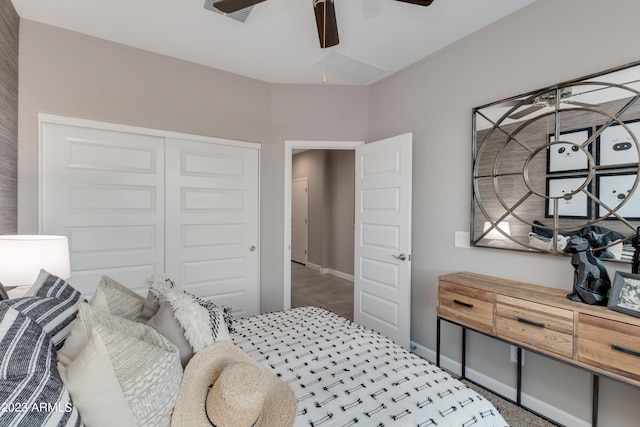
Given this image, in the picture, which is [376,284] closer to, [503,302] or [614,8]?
[503,302]

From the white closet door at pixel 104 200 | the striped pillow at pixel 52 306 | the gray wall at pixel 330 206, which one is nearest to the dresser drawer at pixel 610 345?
the striped pillow at pixel 52 306

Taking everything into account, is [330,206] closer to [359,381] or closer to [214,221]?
[214,221]

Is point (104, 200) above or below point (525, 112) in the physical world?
below

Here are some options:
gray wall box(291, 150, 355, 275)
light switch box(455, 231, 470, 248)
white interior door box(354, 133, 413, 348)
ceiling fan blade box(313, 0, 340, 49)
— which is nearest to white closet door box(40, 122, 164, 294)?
ceiling fan blade box(313, 0, 340, 49)

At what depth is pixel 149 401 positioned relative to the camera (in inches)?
34.2

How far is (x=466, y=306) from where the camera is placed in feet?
6.78

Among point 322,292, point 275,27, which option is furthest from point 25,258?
point 322,292

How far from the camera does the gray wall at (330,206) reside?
18.6 feet

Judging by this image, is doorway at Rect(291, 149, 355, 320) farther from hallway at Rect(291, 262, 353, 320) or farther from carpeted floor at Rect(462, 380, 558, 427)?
carpeted floor at Rect(462, 380, 558, 427)

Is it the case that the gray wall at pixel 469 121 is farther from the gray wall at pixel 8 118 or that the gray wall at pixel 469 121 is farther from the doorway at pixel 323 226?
the gray wall at pixel 8 118

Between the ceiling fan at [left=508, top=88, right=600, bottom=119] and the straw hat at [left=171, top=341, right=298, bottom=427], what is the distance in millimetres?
2215

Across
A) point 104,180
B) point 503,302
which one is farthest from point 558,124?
point 104,180

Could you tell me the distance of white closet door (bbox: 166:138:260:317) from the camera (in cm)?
294

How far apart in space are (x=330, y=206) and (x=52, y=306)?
526 centimetres
